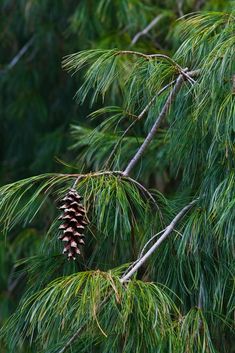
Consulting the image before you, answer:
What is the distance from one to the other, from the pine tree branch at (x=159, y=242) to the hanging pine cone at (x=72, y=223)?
0.31 feet

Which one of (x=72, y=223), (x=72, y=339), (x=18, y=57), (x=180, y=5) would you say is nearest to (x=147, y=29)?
(x=180, y=5)

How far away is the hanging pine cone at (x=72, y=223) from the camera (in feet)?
4.90

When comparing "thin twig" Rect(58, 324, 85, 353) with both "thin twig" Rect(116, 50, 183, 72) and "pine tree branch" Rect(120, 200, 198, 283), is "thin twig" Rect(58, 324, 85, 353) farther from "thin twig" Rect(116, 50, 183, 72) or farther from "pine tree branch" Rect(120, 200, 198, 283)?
"thin twig" Rect(116, 50, 183, 72)

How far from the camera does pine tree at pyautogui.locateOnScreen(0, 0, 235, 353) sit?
1.43 metres

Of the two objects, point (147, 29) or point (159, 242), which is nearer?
point (159, 242)

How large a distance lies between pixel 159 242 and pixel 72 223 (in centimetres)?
16

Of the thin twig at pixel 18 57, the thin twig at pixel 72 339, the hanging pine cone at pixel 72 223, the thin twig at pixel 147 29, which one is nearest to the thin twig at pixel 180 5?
the thin twig at pixel 147 29

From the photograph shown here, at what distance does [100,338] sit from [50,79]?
82.7 inches

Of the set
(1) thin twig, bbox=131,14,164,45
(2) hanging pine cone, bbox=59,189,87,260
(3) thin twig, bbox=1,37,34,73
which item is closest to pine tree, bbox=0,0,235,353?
(2) hanging pine cone, bbox=59,189,87,260

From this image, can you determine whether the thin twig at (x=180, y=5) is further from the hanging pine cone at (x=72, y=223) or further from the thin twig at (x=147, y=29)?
the hanging pine cone at (x=72, y=223)

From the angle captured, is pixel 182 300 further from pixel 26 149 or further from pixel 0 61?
pixel 0 61

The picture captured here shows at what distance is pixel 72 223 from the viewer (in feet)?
4.92

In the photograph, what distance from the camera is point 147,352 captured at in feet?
4.70

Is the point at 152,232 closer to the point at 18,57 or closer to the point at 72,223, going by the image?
the point at 72,223
